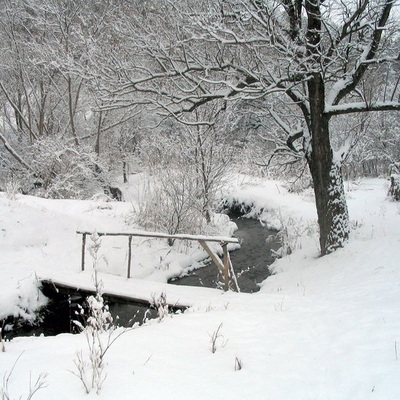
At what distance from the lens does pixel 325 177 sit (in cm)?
767

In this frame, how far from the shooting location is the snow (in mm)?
2604

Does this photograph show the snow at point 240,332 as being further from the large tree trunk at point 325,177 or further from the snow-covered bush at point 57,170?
the snow-covered bush at point 57,170

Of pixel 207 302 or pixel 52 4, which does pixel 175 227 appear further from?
pixel 52 4

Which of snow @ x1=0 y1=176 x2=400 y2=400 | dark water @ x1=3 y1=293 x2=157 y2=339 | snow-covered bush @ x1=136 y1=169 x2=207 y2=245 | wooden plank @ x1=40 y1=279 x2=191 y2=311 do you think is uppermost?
snow-covered bush @ x1=136 y1=169 x2=207 y2=245

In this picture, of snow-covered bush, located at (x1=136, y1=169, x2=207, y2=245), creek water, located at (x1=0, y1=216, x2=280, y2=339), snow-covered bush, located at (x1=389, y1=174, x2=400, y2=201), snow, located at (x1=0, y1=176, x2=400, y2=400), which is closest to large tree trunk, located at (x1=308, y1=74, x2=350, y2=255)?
snow, located at (x1=0, y1=176, x2=400, y2=400)

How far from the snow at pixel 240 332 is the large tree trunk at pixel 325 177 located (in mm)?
447

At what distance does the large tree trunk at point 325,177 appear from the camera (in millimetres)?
7480

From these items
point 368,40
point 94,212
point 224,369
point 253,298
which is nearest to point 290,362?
point 224,369

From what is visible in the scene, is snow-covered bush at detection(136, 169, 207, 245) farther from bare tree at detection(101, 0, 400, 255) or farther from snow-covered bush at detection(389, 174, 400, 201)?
snow-covered bush at detection(389, 174, 400, 201)

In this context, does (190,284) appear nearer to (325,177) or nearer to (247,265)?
(247,265)

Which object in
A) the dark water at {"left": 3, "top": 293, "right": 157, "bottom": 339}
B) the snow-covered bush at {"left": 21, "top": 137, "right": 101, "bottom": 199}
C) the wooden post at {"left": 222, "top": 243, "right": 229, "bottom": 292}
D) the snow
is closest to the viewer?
the snow

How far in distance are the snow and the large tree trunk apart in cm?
45

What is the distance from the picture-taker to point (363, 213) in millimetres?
11938

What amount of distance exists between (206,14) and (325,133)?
341 cm
